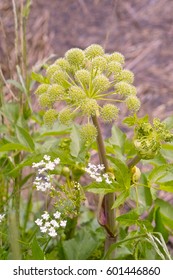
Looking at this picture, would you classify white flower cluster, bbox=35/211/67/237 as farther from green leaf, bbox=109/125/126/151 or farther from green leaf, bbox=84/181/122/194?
green leaf, bbox=109/125/126/151

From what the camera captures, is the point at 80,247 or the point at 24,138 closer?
the point at 24,138

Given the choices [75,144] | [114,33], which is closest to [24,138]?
[75,144]

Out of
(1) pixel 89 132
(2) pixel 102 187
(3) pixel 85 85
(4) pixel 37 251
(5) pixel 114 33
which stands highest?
(5) pixel 114 33

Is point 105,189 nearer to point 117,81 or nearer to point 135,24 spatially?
point 117,81

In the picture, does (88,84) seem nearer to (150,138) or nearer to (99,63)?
(99,63)

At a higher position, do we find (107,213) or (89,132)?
(89,132)

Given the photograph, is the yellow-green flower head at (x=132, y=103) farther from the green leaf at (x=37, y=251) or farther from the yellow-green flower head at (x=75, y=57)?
the green leaf at (x=37, y=251)
